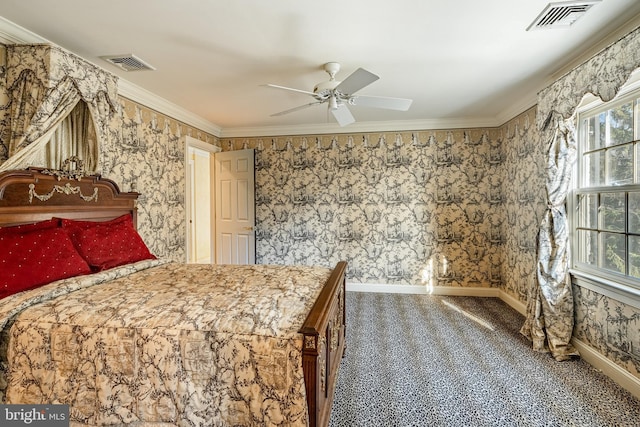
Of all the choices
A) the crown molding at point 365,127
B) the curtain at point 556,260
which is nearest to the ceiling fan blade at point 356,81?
the curtain at point 556,260

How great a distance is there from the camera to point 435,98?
3443mm

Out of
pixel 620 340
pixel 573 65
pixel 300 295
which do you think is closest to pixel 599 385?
pixel 620 340

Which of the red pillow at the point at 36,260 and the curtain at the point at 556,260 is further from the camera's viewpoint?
the curtain at the point at 556,260

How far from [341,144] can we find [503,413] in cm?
361

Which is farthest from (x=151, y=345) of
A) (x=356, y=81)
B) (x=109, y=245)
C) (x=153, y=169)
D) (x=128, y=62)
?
(x=153, y=169)

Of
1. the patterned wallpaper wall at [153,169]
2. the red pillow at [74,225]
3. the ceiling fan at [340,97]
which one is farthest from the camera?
the patterned wallpaper wall at [153,169]

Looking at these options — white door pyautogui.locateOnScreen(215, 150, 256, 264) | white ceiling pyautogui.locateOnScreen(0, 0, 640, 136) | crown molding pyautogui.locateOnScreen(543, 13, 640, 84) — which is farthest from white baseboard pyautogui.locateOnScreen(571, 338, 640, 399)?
white door pyautogui.locateOnScreen(215, 150, 256, 264)

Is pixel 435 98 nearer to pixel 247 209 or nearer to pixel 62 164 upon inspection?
pixel 247 209

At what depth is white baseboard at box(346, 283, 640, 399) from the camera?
2.09m

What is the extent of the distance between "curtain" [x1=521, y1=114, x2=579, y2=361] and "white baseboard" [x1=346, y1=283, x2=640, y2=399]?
12 centimetres

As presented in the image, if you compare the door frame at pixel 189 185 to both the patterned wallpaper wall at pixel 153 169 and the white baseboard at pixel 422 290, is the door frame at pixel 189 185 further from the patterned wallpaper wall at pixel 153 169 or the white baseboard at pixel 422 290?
the white baseboard at pixel 422 290

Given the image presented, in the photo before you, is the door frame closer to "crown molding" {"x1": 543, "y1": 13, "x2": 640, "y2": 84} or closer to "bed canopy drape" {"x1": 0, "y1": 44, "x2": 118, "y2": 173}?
"bed canopy drape" {"x1": 0, "y1": 44, "x2": 118, "y2": 173}

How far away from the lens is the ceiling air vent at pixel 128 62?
240 cm

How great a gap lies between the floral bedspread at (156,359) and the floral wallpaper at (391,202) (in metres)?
1.98
